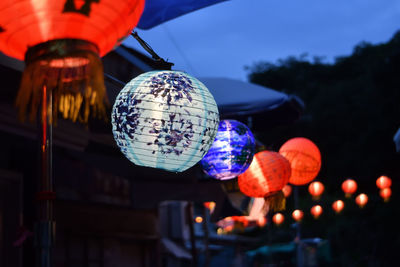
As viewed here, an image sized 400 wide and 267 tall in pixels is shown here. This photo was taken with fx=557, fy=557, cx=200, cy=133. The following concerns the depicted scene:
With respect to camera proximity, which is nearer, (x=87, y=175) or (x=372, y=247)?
(x=87, y=175)

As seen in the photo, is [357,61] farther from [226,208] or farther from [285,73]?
[226,208]

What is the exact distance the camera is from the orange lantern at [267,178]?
5562mm

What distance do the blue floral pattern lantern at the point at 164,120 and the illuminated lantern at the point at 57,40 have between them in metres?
0.83

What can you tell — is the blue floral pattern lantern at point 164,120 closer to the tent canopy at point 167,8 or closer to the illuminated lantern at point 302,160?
the tent canopy at point 167,8

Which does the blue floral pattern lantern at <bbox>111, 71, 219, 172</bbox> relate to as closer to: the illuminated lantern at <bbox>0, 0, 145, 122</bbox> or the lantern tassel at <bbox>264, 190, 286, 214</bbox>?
the illuminated lantern at <bbox>0, 0, 145, 122</bbox>

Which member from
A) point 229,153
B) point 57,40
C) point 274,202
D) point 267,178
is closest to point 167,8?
point 229,153

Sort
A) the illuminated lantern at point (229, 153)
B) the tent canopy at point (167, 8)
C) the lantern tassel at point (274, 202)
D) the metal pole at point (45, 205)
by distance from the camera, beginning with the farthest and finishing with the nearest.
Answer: the lantern tassel at point (274, 202), the tent canopy at point (167, 8), the illuminated lantern at point (229, 153), the metal pole at point (45, 205)

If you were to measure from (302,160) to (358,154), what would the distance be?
2085 cm

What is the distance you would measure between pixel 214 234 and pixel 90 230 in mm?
22747

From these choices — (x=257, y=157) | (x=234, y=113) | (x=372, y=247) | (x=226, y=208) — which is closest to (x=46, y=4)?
(x=257, y=157)

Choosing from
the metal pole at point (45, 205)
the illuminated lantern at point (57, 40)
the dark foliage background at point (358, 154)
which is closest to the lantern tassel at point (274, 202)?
the metal pole at point (45, 205)

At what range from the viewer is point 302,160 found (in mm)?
6523

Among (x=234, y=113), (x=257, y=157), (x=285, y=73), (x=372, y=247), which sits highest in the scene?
(x=285, y=73)

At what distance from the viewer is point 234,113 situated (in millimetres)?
6719
